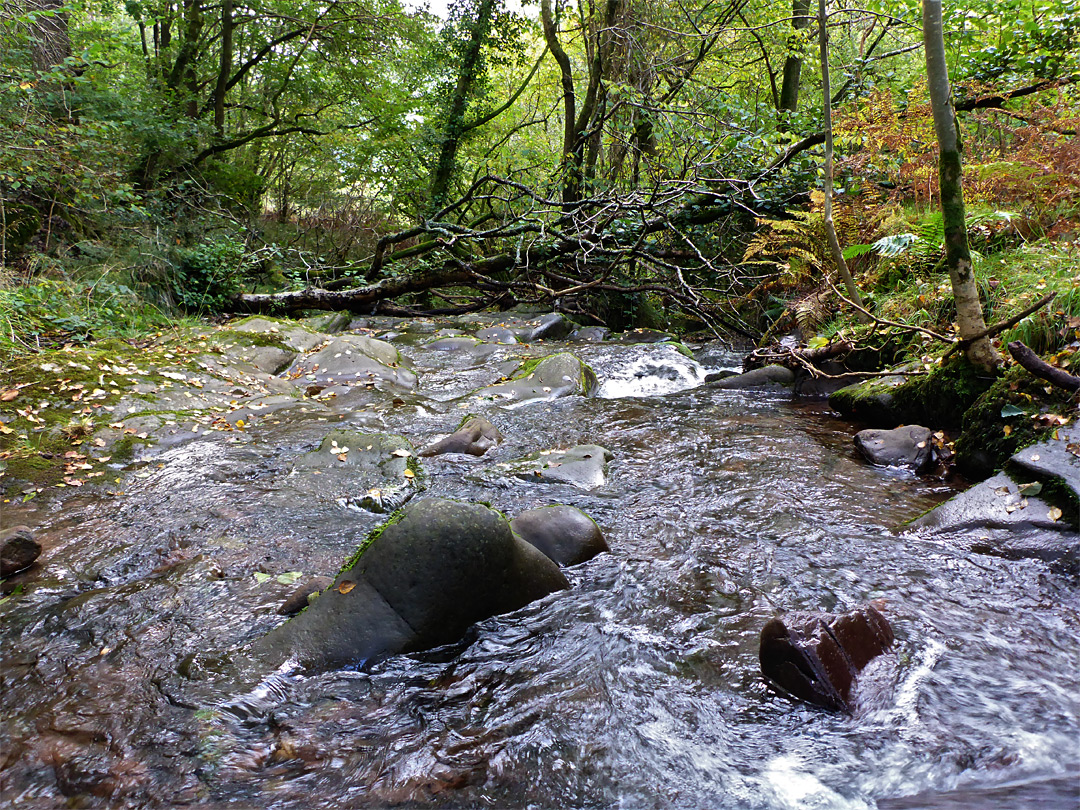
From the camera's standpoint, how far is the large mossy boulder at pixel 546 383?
6473 millimetres

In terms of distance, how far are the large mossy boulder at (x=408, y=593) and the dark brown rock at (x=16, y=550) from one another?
4.80 ft

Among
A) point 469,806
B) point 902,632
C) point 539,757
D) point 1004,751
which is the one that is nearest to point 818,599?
point 902,632

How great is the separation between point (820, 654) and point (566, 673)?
941 mm

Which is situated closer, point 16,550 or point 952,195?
point 16,550

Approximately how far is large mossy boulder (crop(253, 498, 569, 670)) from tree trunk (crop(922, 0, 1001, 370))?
11.5 ft

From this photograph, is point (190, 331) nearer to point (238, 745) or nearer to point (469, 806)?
point (238, 745)

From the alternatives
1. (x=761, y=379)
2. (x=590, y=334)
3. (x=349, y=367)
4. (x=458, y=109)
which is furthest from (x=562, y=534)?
(x=458, y=109)

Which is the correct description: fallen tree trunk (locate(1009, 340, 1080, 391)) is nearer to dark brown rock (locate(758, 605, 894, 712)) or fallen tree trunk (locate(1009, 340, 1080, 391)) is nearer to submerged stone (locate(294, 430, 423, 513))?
dark brown rock (locate(758, 605, 894, 712))

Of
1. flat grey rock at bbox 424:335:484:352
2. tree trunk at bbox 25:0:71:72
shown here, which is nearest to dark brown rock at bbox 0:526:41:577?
flat grey rock at bbox 424:335:484:352

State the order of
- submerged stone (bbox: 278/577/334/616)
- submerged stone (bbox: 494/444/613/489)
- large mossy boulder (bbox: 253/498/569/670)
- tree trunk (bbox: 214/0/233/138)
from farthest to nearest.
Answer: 1. tree trunk (bbox: 214/0/233/138)
2. submerged stone (bbox: 494/444/613/489)
3. submerged stone (bbox: 278/577/334/616)
4. large mossy boulder (bbox: 253/498/569/670)

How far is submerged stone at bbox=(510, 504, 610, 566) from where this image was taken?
3154mm

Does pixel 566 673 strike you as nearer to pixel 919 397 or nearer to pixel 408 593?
pixel 408 593

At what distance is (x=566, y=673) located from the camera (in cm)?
237

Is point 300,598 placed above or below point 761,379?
below
